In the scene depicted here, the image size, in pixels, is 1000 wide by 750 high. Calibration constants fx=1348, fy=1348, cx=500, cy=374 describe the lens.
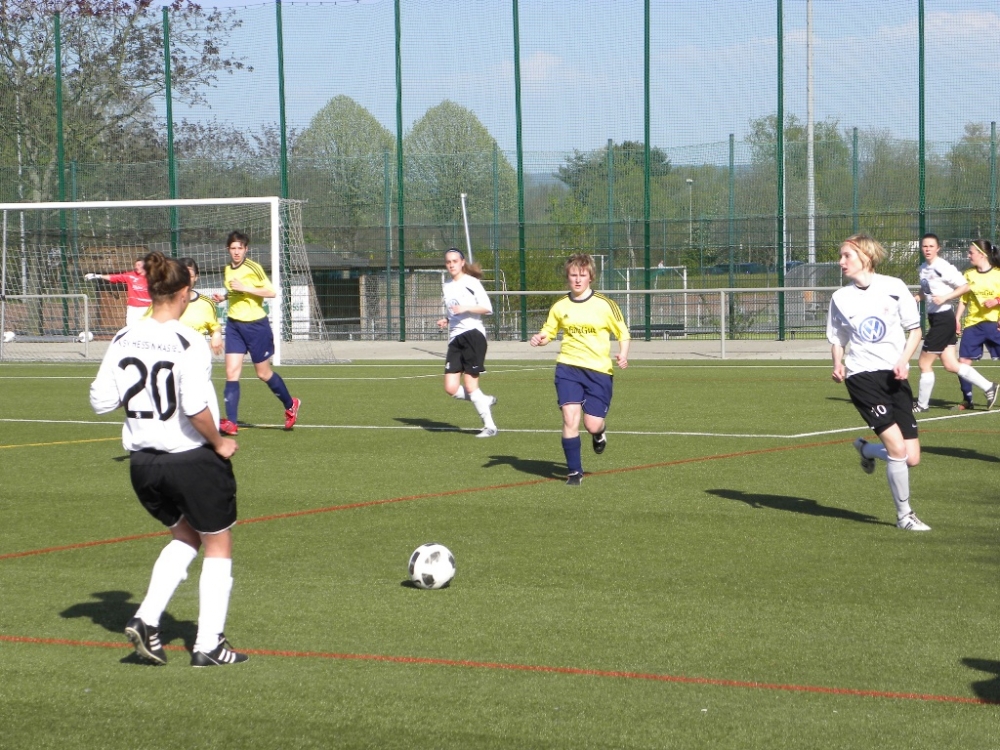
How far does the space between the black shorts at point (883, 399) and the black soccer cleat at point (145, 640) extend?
195 inches

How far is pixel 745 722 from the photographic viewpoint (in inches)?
195

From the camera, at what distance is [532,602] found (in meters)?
6.95

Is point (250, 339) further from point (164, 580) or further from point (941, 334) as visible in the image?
point (164, 580)

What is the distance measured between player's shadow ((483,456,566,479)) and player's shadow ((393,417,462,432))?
2.49 m

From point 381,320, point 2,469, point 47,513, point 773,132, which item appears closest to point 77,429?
point 2,469

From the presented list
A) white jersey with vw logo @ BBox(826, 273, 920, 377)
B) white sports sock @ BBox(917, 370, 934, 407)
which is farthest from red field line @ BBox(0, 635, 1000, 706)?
white sports sock @ BBox(917, 370, 934, 407)

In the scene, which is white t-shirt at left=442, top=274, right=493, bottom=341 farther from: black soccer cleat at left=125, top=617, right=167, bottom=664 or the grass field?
black soccer cleat at left=125, top=617, right=167, bottom=664

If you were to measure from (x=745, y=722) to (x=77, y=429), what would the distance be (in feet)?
40.3

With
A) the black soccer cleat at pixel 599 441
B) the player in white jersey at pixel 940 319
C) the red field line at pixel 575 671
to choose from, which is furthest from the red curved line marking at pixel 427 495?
the player in white jersey at pixel 940 319

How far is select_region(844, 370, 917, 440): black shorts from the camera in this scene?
8.82 meters

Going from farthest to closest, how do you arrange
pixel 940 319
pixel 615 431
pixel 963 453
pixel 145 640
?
1. pixel 940 319
2. pixel 615 431
3. pixel 963 453
4. pixel 145 640

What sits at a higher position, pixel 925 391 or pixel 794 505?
pixel 925 391

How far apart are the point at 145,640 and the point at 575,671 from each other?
1816mm

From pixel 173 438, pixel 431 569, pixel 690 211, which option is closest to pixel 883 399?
pixel 431 569
